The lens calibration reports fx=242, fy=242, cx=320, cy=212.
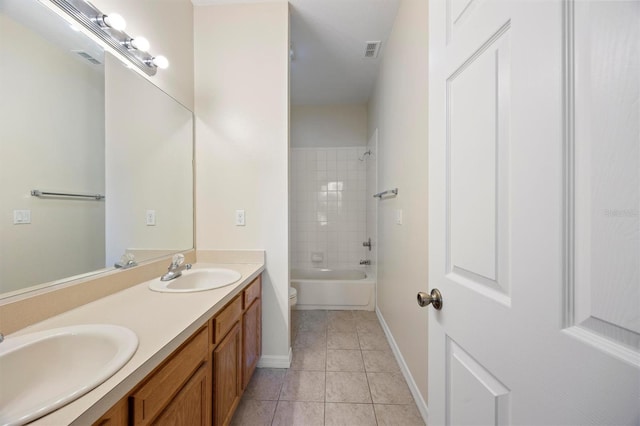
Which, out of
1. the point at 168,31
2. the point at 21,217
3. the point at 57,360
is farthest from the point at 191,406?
the point at 168,31

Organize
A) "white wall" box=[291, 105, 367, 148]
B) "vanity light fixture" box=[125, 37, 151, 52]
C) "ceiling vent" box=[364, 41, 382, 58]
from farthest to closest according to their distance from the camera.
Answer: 1. "white wall" box=[291, 105, 367, 148]
2. "ceiling vent" box=[364, 41, 382, 58]
3. "vanity light fixture" box=[125, 37, 151, 52]

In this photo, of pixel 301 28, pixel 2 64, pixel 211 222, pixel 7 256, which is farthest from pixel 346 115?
pixel 7 256

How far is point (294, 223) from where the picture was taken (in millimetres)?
3531

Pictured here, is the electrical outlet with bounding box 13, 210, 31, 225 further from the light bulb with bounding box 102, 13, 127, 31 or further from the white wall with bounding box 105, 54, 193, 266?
the light bulb with bounding box 102, 13, 127, 31

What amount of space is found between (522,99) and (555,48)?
0.26ft

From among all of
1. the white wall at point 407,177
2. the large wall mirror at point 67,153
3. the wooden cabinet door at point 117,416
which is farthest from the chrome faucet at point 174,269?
the white wall at point 407,177

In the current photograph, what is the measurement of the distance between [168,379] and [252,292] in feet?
2.68

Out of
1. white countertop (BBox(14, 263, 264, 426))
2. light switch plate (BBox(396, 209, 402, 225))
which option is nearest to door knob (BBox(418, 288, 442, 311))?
white countertop (BBox(14, 263, 264, 426))

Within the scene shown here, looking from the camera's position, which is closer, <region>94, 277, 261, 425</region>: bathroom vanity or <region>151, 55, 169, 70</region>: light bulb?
<region>94, 277, 261, 425</region>: bathroom vanity

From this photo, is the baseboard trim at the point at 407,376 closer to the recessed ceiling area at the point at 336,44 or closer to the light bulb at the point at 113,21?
the light bulb at the point at 113,21

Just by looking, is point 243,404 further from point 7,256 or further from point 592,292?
point 592,292

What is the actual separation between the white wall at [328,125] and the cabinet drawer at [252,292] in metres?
2.33

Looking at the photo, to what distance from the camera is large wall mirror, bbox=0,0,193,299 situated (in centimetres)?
81

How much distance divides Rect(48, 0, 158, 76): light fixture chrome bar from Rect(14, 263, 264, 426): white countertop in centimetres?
117
